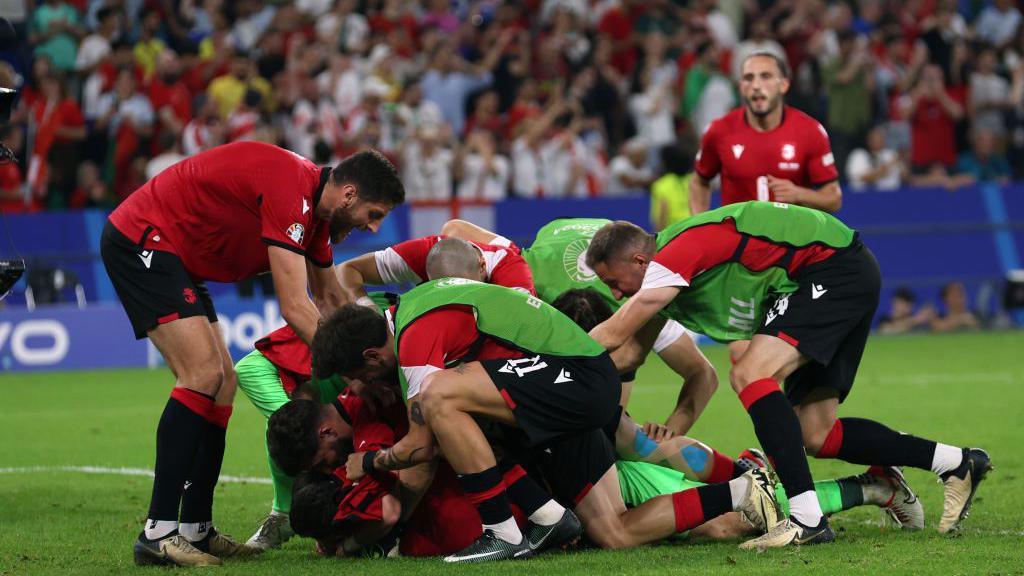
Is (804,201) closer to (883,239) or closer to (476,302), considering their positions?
(476,302)

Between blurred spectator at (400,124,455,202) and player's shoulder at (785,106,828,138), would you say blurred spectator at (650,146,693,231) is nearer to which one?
blurred spectator at (400,124,455,202)

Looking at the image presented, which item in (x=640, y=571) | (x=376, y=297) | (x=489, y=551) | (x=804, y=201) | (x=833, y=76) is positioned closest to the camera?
(x=640, y=571)

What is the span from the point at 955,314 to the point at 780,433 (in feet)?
44.6

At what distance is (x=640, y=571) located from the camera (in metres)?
5.94

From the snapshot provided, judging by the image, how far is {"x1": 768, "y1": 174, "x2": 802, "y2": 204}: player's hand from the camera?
→ 9.49 m

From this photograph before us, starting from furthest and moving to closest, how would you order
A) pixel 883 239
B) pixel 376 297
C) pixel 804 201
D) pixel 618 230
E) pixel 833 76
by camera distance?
pixel 833 76 → pixel 883 239 → pixel 804 201 → pixel 376 297 → pixel 618 230

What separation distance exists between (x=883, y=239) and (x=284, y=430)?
1380 centimetres

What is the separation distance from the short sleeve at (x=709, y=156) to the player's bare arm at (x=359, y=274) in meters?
2.80

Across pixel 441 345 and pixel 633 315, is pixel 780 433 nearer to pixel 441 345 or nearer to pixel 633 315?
pixel 633 315

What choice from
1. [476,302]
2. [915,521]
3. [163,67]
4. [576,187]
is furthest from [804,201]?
[163,67]

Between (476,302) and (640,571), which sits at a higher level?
(476,302)

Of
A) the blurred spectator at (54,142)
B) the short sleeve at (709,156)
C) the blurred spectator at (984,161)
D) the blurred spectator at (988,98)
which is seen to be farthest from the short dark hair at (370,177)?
the blurred spectator at (988,98)

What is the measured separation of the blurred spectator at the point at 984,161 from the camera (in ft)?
68.6

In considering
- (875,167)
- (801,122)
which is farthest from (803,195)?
(875,167)
